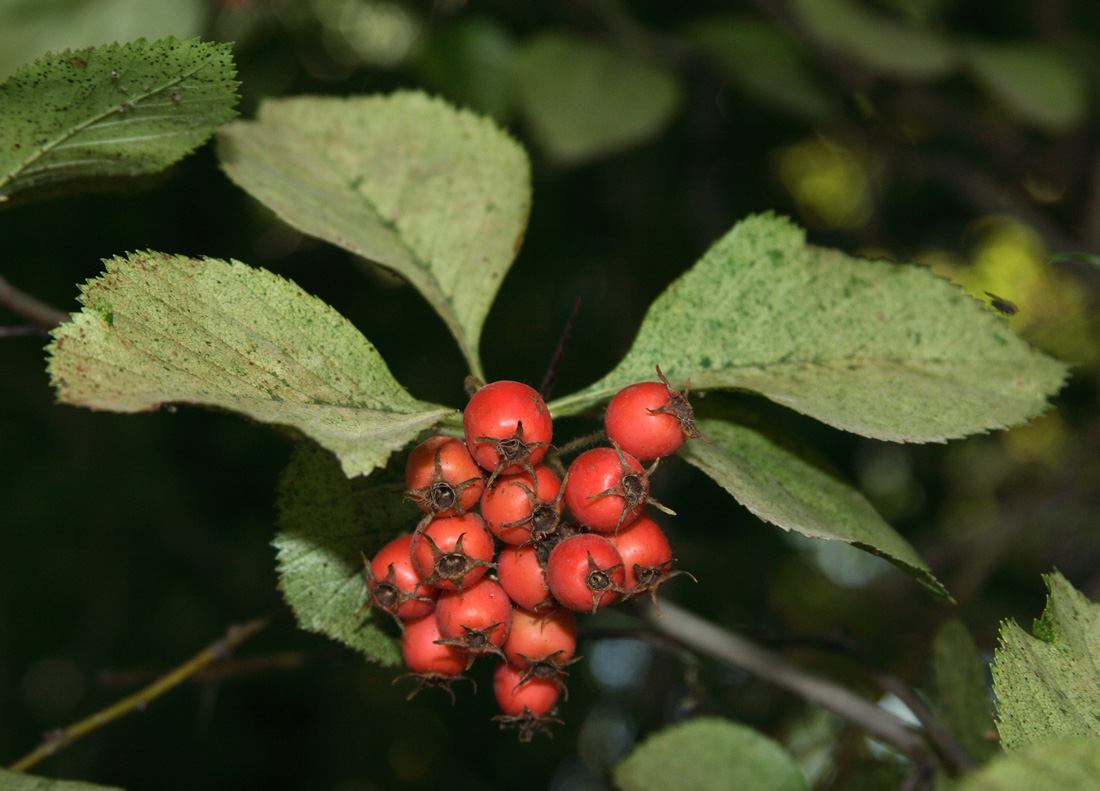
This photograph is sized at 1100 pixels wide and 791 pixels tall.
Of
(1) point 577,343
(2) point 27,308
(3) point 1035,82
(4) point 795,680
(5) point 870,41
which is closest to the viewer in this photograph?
(2) point 27,308

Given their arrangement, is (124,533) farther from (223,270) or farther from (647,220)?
(223,270)

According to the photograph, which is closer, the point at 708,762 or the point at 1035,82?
the point at 708,762

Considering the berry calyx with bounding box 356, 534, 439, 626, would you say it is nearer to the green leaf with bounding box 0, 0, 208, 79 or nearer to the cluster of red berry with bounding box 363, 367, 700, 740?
the cluster of red berry with bounding box 363, 367, 700, 740

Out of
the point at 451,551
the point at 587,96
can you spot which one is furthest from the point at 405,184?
the point at 587,96

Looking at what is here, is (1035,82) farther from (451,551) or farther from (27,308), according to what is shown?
(27,308)

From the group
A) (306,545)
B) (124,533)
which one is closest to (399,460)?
(306,545)

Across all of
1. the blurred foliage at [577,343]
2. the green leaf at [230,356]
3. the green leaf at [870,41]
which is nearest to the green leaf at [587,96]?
the blurred foliage at [577,343]

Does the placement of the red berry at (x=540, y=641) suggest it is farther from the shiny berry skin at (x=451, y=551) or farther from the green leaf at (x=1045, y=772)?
the green leaf at (x=1045, y=772)
